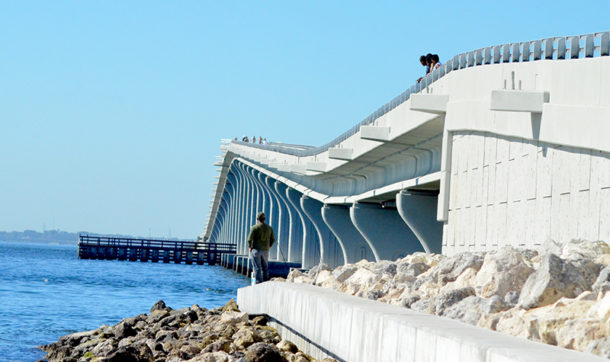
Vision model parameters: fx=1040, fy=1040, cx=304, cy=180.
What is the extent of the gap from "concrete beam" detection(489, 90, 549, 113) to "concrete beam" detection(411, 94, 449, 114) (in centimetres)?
590

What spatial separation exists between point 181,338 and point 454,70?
349 inches

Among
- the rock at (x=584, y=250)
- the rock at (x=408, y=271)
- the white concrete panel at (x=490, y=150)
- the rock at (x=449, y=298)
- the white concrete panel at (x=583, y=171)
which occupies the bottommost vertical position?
the rock at (x=449, y=298)

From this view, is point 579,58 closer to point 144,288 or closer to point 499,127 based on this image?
point 499,127

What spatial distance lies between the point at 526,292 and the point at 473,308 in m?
0.53

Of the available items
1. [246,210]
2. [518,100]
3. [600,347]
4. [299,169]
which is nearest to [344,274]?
[518,100]

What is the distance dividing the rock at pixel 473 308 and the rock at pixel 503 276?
1.35ft

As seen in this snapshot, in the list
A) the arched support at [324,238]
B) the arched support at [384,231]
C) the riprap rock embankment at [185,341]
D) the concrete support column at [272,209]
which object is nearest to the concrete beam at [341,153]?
the arched support at [384,231]

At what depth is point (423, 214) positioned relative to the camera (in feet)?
107

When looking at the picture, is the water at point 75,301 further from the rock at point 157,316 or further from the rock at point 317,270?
the rock at point 317,270

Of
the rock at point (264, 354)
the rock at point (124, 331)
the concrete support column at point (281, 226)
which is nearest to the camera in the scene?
the rock at point (264, 354)

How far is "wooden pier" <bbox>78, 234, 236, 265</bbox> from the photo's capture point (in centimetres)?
11212

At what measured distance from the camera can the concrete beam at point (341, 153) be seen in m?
37.8

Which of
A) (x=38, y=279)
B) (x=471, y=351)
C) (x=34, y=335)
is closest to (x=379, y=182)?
(x=34, y=335)

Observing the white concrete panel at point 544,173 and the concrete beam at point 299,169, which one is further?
the concrete beam at point 299,169
